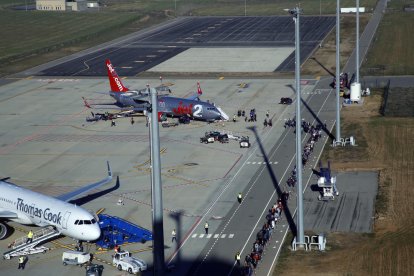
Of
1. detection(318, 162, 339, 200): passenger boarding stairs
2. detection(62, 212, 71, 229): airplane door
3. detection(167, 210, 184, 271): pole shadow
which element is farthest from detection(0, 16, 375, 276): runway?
detection(62, 212, 71, 229): airplane door

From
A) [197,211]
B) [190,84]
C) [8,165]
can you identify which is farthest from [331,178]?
[190,84]

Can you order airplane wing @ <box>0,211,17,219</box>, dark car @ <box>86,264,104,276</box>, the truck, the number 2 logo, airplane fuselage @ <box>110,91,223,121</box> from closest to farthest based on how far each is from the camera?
dark car @ <box>86,264,104,276</box> < the truck < airplane wing @ <box>0,211,17,219</box> < airplane fuselage @ <box>110,91,223,121</box> < the number 2 logo

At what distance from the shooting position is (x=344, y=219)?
89.4m

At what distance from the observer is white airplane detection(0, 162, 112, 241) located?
263 ft

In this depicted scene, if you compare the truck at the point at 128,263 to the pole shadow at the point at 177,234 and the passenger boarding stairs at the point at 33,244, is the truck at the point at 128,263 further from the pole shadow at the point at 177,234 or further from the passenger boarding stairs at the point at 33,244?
the passenger boarding stairs at the point at 33,244

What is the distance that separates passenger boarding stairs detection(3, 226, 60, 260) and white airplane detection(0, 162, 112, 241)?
72 centimetres

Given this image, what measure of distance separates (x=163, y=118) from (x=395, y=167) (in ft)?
147

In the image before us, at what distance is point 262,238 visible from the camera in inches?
3255

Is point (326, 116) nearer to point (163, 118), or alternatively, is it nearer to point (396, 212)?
point (163, 118)

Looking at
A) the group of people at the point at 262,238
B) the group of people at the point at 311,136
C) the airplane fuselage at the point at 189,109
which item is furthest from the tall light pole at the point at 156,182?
the airplane fuselage at the point at 189,109

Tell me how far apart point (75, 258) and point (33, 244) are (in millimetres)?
5893

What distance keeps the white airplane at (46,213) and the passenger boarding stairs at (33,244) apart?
722 millimetres

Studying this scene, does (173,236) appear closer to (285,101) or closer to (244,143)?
(244,143)

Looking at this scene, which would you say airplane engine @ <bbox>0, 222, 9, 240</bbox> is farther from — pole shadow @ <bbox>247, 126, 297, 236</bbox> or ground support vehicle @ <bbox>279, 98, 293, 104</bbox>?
ground support vehicle @ <bbox>279, 98, 293, 104</bbox>
